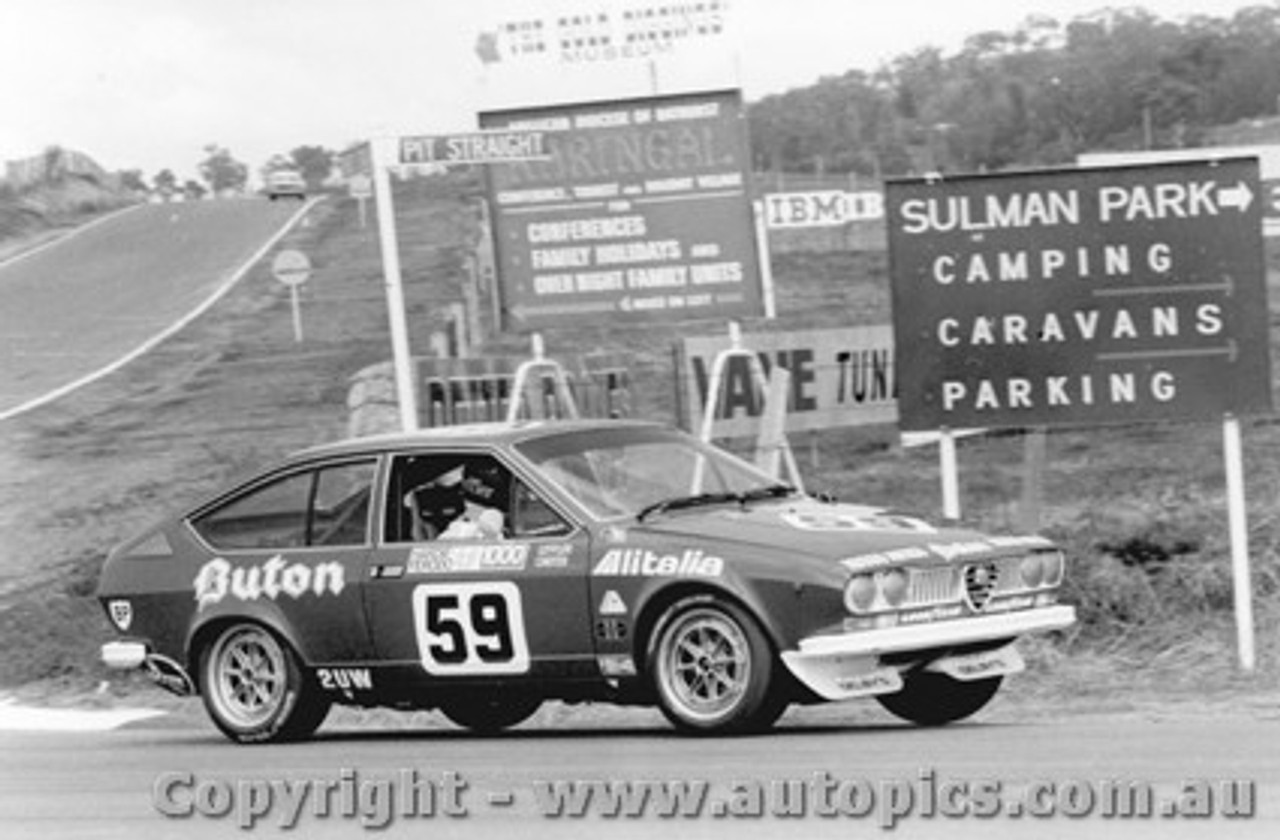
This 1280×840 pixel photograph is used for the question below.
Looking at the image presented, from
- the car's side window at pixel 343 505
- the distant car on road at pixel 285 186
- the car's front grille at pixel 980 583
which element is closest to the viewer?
the car's front grille at pixel 980 583

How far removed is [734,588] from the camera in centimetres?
1061

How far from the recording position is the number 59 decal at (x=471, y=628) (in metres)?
11.3

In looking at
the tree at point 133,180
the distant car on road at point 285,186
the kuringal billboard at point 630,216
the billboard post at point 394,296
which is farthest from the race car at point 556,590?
the tree at point 133,180

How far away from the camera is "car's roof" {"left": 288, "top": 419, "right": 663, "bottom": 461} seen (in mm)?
11820

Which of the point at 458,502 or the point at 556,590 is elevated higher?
the point at 458,502

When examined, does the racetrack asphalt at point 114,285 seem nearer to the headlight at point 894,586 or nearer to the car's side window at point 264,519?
the car's side window at point 264,519

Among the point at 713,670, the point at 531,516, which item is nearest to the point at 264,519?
the point at 531,516

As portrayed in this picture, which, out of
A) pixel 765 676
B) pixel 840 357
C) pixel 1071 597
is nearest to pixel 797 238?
pixel 840 357

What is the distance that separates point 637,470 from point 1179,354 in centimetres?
313

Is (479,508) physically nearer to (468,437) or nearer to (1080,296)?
(468,437)

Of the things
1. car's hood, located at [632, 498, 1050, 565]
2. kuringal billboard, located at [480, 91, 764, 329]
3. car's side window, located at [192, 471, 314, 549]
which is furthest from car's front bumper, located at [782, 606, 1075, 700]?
kuringal billboard, located at [480, 91, 764, 329]

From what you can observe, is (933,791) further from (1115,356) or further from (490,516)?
(1115,356)

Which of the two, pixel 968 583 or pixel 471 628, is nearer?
pixel 968 583

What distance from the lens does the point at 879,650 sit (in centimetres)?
1047
